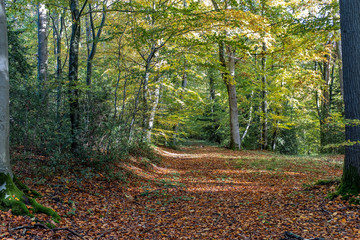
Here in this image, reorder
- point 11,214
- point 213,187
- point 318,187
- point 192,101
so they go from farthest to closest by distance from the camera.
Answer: point 192,101, point 213,187, point 318,187, point 11,214

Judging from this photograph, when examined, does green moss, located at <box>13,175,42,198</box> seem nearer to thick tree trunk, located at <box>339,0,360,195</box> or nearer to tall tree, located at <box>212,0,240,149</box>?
thick tree trunk, located at <box>339,0,360,195</box>

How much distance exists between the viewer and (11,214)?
3.82 meters

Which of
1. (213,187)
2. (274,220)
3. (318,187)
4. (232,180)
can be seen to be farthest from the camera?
(232,180)

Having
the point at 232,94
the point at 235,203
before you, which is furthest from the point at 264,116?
the point at 235,203

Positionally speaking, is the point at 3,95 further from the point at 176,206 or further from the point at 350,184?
the point at 350,184

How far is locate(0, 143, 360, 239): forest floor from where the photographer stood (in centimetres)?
426

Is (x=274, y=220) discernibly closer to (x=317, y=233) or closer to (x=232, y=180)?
(x=317, y=233)

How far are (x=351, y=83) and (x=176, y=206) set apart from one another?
468cm

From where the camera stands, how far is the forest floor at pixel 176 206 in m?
4.26

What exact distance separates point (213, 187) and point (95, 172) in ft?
11.7

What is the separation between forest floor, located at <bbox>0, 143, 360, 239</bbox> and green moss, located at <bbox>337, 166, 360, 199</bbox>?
0.21 meters

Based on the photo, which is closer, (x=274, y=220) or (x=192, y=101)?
(x=274, y=220)

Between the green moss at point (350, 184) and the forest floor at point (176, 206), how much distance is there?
214mm

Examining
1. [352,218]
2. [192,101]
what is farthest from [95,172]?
[192,101]
